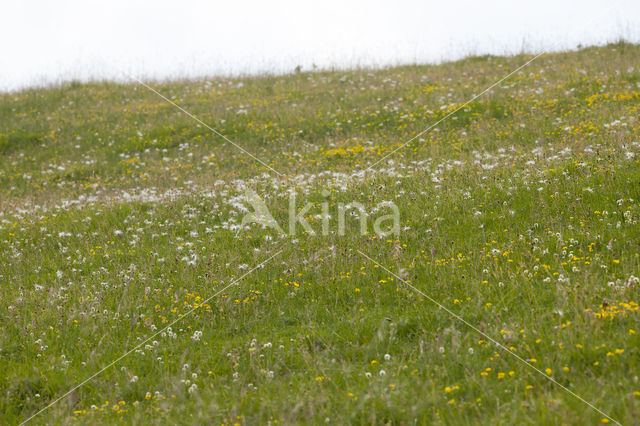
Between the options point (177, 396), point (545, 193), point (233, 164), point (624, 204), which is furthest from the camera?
point (233, 164)

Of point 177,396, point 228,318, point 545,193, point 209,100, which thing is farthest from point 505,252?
point 209,100

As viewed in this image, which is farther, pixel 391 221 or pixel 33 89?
pixel 33 89

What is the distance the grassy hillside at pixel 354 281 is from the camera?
3979 mm

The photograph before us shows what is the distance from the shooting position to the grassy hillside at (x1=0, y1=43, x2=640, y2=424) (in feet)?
13.1

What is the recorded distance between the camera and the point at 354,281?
604 cm

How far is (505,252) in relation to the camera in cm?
598

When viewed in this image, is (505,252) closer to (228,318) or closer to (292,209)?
(228,318)

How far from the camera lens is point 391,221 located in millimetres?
7742

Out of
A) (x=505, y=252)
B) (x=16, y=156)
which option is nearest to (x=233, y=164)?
(x=16, y=156)

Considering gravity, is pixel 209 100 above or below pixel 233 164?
above

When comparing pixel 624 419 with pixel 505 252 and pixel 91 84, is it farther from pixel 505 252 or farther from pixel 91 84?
pixel 91 84

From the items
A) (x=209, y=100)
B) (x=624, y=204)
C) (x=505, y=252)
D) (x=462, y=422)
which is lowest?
(x=462, y=422)

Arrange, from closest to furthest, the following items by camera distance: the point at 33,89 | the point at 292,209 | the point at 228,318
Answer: the point at 228,318, the point at 292,209, the point at 33,89

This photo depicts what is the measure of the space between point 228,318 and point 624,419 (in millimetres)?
3821
